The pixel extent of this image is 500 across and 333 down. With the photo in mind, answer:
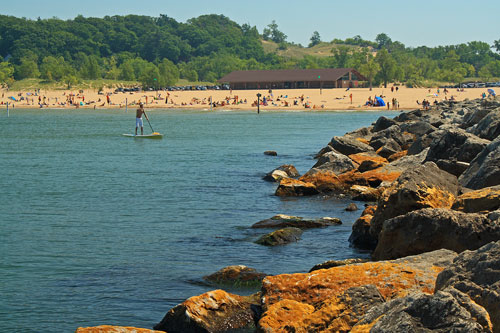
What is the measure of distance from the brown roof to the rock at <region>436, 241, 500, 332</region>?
13682 cm

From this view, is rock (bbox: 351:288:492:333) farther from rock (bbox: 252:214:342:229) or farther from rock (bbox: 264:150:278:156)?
rock (bbox: 264:150:278:156)

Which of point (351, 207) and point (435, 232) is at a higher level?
point (435, 232)

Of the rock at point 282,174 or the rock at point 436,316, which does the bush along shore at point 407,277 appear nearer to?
the rock at point 436,316

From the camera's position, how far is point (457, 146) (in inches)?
661

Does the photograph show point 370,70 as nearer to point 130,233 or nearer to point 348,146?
point 348,146

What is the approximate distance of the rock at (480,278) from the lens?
6719mm

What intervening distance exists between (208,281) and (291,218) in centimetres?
541

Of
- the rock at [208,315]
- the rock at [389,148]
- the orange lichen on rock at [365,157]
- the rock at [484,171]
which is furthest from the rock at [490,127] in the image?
the rock at [208,315]

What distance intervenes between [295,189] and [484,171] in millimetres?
8649

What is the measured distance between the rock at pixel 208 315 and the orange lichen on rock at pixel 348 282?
0.56 metres

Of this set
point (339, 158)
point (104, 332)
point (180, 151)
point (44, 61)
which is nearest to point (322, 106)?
point (180, 151)

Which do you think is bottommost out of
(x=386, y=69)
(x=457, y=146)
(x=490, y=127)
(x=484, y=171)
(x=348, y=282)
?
(x=348, y=282)

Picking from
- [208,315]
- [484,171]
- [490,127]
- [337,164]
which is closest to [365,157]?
[337,164]

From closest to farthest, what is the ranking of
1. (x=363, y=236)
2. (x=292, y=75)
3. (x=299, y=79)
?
(x=363, y=236), (x=299, y=79), (x=292, y=75)
